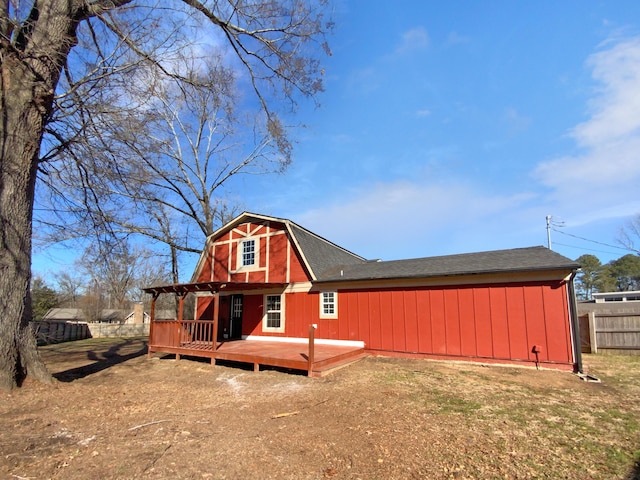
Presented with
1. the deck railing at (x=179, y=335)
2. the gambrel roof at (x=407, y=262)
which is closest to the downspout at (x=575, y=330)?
the gambrel roof at (x=407, y=262)

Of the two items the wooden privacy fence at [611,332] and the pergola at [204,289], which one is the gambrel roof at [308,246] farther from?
the wooden privacy fence at [611,332]

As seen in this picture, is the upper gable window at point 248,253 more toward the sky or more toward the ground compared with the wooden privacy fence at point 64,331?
more toward the sky

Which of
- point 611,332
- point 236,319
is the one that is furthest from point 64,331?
point 611,332

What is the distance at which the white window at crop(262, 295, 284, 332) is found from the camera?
1447 centimetres

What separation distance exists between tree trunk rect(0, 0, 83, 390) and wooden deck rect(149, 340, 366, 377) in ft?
15.6

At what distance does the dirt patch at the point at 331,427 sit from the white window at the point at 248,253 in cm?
715

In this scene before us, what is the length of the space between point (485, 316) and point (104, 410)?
31.6 ft

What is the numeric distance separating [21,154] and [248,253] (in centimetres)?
948

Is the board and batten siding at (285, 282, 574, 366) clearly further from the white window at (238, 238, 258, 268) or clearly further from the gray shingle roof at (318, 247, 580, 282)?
the white window at (238, 238, 258, 268)

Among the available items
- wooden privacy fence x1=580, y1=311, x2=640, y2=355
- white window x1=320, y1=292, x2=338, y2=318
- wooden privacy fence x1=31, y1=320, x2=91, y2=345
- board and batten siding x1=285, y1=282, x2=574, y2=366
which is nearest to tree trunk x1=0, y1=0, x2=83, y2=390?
white window x1=320, y1=292, x2=338, y2=318

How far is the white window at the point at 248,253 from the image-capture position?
15484mm

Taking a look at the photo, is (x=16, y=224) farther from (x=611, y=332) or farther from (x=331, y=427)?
(x=611, y=332)

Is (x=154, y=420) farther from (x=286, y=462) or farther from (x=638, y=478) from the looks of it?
(x=638, y=478)

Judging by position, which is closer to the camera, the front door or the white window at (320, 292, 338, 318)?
the white window at (320, 292, 338, 318)
